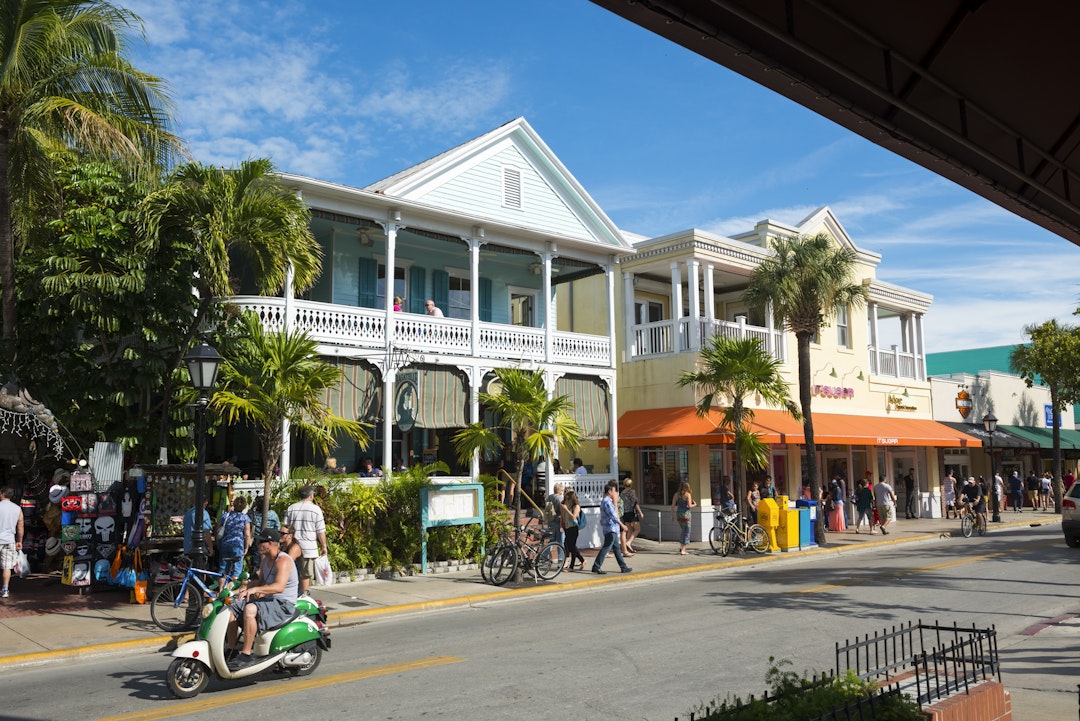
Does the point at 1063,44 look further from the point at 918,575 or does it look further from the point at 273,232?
the point at 918,575

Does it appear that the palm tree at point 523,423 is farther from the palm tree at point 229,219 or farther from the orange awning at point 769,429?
the orange awning at point 769,429

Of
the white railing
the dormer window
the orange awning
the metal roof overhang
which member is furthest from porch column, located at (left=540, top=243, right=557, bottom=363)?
the metal roof overhang

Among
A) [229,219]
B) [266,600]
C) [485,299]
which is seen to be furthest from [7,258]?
[485,299]

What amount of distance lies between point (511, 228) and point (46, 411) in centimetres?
1152

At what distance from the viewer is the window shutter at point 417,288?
2344cm

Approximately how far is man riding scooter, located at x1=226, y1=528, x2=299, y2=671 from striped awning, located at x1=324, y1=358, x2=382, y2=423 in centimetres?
970

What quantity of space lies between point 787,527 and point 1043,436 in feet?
91.2

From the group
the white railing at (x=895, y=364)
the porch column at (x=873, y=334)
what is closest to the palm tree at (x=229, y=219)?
the porch column at (x=873, y=334)

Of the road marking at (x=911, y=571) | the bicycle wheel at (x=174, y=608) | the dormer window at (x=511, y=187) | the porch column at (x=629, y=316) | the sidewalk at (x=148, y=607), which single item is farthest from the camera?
the porch column at (x=629, y=316)

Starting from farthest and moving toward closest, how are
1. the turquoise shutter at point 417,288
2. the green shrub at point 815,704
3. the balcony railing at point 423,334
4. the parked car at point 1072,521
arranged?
the turquoise shutter at point 417,288 → the parked car at point 1072,521 → the balcony railing at point 423,334 → the green shrub at point 815,704

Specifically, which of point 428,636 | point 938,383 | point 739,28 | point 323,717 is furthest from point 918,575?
point 938,383

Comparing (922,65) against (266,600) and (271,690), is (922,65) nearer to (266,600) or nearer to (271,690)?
(266,600)

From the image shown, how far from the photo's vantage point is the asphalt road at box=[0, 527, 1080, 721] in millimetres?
7582

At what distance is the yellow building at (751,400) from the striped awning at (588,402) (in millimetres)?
1437
